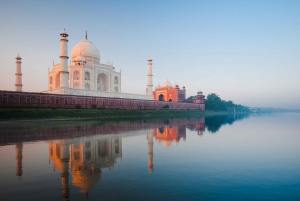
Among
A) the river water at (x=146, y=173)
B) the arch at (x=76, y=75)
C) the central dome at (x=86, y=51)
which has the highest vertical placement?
the central dome at (x=86, y=51)

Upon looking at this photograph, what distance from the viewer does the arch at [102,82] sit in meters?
36.6

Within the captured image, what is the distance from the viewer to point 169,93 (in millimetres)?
50188

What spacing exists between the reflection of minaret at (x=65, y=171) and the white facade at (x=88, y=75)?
21638 millimetres

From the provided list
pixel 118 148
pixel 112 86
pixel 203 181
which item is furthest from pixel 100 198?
pixel 112 86

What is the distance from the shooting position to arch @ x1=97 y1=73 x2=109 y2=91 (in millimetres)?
36594

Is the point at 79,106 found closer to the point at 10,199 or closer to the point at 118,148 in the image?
the point at 118,148

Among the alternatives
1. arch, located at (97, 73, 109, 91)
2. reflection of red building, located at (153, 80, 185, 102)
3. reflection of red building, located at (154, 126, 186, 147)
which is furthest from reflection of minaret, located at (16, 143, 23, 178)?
reflection of red building, located at (153, 80, 185, 102)

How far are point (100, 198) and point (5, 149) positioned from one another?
18.1ft

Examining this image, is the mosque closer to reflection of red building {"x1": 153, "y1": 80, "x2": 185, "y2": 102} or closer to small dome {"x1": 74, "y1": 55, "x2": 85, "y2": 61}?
small dome {"x1": 74, "y1": 55, "x2": 85, "y2": 61}

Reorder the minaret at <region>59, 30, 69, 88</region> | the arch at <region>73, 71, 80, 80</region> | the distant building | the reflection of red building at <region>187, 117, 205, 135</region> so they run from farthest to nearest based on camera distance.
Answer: the distant building < the arch at <region>73, 71, 80, 80</region> < the minaret at <region>59, 30, 69, 88</region> < the reflection of red building at <region>187, 117, 205, 135</region>

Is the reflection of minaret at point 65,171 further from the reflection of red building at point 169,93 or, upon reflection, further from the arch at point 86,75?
the reflection of red building at point 169,93

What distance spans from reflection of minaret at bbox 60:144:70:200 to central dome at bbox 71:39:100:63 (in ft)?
95.4

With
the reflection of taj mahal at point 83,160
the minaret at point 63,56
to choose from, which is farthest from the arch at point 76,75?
the reflection of taj mahal at point 83,160

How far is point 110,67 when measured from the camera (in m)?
36.7
